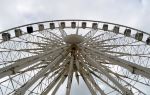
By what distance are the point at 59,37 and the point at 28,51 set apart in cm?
654

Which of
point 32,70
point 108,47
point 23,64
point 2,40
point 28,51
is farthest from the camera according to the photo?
point 2,40

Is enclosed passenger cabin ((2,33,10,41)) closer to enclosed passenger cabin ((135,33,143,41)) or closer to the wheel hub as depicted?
the wheel hub

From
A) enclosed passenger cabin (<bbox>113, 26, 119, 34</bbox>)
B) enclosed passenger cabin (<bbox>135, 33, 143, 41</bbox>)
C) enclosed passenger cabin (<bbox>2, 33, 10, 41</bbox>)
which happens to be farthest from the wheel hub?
enclosed passenger cabin (<bbox>113, 26, 119, 34</bbox>)

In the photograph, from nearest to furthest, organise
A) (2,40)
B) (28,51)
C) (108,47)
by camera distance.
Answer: (28,51) < (108,47) < (2,40)

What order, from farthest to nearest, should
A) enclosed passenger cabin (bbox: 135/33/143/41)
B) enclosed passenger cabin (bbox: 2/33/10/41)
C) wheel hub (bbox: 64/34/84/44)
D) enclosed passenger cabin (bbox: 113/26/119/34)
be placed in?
enclosed passenger cabin (bbox: 113/26/119/34) < enclosed passenger cabin (bbox: 135/33/143/41) < enclosed passenger cabin (bbox: 2/33/10/41) < wheel hub (bbox: 64/34/84/44)

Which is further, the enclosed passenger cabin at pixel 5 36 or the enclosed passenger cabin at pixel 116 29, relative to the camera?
the enclosed passenger cabin at pixel 116 29

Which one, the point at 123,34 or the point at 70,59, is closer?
the point at 70,59

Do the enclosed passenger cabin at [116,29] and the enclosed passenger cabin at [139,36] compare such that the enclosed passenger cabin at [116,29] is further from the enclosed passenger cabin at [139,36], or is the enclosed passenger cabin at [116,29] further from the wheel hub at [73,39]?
the wheel hub at [73,39]

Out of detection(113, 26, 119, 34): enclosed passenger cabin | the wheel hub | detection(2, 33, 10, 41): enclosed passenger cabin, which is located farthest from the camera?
detection(113, 26, 119, 34): enclosed passenger cabin

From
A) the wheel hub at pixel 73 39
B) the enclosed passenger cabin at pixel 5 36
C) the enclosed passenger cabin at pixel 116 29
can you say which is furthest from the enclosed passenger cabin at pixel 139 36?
the enclosed passenger cabin at pixel 5 36

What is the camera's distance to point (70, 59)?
125ft

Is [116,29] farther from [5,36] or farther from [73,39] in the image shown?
[5,36]

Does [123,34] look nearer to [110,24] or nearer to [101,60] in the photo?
[110,24]

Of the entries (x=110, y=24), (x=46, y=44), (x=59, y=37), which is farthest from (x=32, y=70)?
(x=110, y=24)
